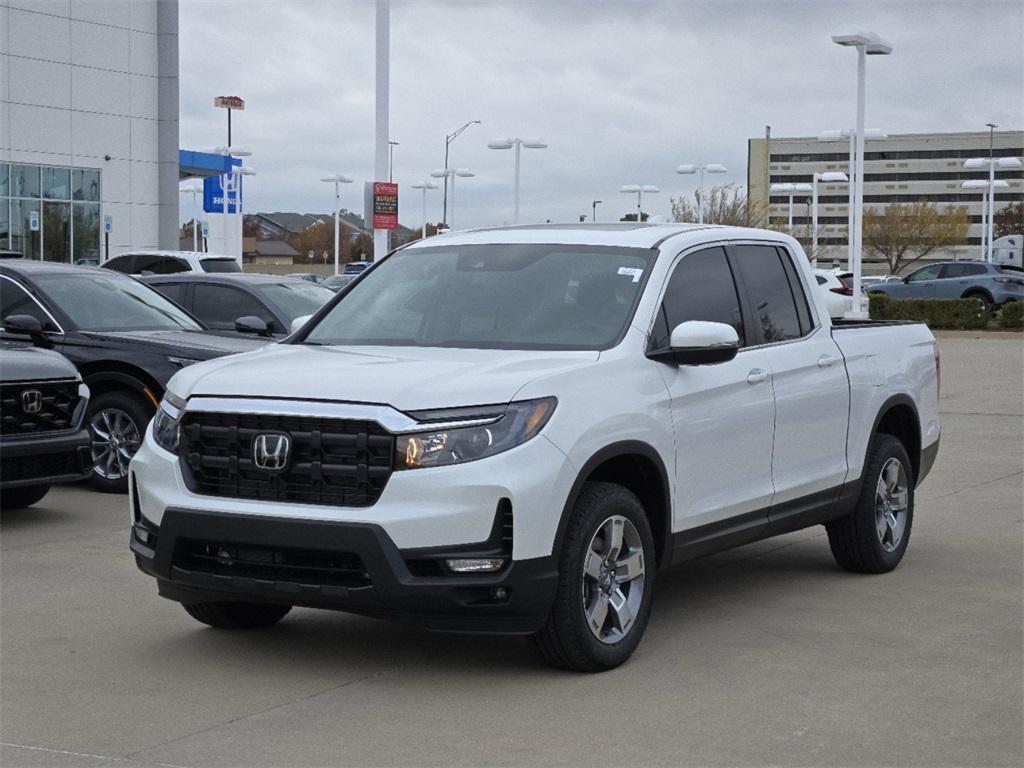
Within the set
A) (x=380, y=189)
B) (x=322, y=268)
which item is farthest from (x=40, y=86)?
(x=322, y=268)

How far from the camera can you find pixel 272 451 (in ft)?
20.0

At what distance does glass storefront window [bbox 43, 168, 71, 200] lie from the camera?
46.9 meters

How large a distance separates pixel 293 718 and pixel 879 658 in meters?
2.54

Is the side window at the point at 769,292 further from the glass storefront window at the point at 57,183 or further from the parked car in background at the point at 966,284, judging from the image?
the glass storefront window at the point at 57,183

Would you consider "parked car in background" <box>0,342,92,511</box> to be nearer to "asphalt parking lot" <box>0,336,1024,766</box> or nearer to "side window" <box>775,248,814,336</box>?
"asphalt parking lot" <box>0,336,1024,766</box>

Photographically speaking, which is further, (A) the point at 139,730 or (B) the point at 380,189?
(B) the point at 380,189

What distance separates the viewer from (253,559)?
612cm

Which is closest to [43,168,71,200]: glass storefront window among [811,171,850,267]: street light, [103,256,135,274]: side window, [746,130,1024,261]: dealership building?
[103,256,135,274]: side window

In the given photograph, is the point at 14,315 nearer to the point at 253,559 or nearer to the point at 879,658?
the point at 253,559

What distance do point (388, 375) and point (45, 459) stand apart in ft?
15.5

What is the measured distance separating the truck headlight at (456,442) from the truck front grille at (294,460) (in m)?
0.07

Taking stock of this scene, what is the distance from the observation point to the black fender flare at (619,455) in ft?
19.8

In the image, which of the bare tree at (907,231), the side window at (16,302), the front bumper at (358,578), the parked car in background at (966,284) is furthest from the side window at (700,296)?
the bare tree at (907,231)

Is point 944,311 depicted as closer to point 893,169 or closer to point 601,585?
point 601,585
